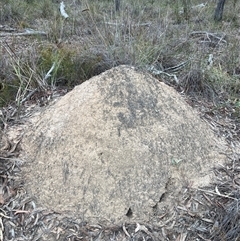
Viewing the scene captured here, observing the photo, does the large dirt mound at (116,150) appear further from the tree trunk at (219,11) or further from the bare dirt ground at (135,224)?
the tree trunk at (219,11)

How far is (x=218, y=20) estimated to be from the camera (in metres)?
7.13

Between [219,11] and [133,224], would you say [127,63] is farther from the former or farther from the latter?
[219,11]

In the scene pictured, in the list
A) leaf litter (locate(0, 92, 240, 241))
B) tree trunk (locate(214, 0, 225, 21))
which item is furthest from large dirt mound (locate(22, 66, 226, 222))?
tree trunk (locate(214, 0, 225, 21))

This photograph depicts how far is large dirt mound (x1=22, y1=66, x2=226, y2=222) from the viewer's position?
6.24 feet

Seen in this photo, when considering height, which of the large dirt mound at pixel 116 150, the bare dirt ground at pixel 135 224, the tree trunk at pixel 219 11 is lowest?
the tree trunk at pixel 219 11

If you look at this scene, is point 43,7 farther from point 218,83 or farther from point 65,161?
point 65,161

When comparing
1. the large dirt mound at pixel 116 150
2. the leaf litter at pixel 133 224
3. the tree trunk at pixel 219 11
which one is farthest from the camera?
the tree trunk at pixel 219 11

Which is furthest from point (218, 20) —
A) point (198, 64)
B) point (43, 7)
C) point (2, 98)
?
point (2, 98)

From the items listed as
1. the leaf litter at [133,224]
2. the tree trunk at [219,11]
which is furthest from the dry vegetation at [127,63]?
the tree trunk at [219,11]

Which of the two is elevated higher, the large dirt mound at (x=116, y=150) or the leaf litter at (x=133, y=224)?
the large dirt mound at (x=116, y=150)

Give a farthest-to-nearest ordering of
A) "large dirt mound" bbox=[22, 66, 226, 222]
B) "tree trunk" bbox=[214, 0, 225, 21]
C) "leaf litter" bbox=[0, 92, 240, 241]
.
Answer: "tree trunk" bbox=[214, 0, 225, 21], "large dirt mound" bbox=[22, 66, 226, 222], "leaf litter" bbox=[0, 92, 240, 241]

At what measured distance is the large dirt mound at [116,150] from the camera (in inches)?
74.9

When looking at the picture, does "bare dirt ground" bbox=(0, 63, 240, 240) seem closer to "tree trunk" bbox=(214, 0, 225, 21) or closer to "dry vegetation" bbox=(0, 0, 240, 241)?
"dry vegetation" bbox=(0, 0, 240, 241)

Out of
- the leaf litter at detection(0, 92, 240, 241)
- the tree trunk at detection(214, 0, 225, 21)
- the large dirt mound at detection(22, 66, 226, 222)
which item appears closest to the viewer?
the leaf litter at detection(0, 92, 240, 241)
